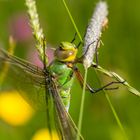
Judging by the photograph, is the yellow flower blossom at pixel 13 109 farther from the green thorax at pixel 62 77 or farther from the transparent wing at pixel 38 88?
the green thorax at pixel 62 77

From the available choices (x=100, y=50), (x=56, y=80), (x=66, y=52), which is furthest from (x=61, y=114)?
(x=100, y=50)

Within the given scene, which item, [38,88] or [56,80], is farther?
[38,88]

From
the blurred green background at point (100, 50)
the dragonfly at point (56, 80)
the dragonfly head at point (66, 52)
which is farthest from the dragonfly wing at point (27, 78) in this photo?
the blurred green background at point (100, 50)

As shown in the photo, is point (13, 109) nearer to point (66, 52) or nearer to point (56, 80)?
point (56, 80)

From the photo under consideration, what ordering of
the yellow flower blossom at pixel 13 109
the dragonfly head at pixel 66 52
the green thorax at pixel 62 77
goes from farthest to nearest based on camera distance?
the yellow flower blossom at pixel 13 109, the green thorax at pixel 62 77, the dragonfly head at pixel 66 52

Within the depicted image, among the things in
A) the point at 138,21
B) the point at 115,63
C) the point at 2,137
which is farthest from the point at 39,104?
the point at 138,21

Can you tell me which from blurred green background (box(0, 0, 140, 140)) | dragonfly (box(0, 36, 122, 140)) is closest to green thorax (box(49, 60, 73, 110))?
dragonfly (box(0, 36, 122, 140))
